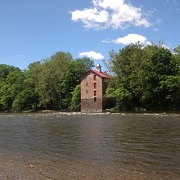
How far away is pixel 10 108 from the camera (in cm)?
9400

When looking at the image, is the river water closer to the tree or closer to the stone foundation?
the stone foundation

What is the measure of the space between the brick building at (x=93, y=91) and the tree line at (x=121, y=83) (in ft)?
8.29

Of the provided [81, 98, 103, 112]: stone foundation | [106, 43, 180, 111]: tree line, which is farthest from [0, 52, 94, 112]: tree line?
[106, 43, 180, 111]: tree line

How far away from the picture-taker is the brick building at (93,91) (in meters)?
71.0

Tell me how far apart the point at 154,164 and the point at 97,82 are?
6004 cm

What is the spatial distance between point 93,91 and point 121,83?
29.9 feet

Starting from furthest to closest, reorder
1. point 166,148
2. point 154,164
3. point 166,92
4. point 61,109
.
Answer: point 61,109 → point 166,92 → point 166,148 → point 154,164

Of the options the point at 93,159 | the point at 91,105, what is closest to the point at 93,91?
the point at 91,105

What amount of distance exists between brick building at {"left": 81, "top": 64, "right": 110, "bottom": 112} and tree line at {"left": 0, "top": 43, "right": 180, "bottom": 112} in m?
2.53

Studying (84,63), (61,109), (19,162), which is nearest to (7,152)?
(19,162)

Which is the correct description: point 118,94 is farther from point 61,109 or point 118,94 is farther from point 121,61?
point 61,109

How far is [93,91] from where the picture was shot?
72375 mm

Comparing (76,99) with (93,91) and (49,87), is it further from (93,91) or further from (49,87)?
(49,87)

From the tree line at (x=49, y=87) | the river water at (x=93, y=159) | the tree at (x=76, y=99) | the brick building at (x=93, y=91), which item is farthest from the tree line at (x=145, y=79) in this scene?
the river water at (x=93, y=159)
